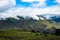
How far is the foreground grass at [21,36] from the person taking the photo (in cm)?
521

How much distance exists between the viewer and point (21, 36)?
17.2 ft

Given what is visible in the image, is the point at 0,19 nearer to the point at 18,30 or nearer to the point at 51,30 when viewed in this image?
the point at 18,30

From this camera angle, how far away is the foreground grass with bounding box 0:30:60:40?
5.21 metres

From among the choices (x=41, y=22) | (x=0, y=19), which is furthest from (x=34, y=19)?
(x=0, y=19)

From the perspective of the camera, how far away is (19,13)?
5324mm

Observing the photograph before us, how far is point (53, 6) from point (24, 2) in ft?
2.65

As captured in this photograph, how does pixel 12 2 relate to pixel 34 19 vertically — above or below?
above

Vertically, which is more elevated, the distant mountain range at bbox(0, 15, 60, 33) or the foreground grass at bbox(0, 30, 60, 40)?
the distant mountain range at bbox(0, 15, 60, 33)

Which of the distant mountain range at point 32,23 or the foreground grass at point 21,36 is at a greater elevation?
the distant mountain range at point 32,23

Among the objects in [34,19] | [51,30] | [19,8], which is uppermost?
[19,8]

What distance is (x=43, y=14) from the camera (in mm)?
5309

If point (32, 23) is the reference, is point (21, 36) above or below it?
below

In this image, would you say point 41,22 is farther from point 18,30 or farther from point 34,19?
point 18,30

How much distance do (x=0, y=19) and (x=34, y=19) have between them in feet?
3.08
